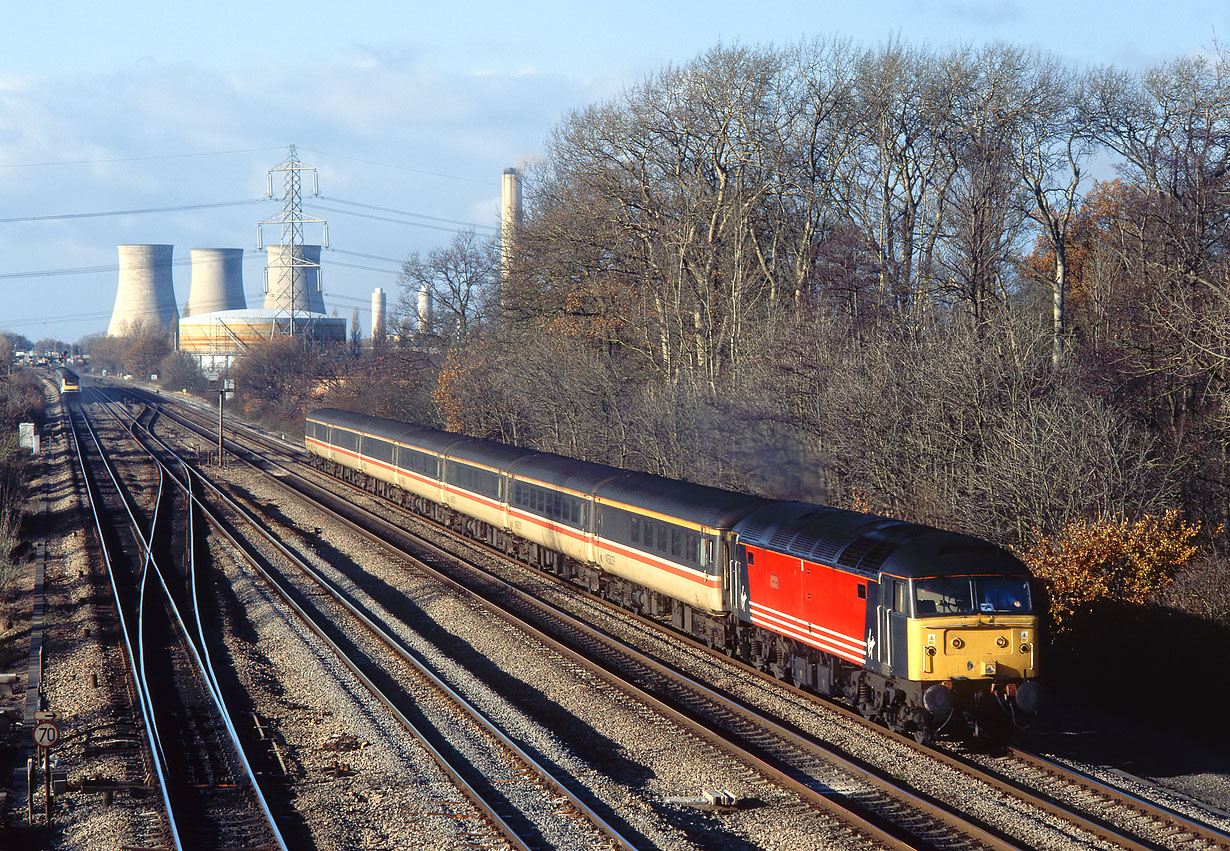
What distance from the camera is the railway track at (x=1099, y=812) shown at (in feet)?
37.0

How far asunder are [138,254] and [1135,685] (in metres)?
160

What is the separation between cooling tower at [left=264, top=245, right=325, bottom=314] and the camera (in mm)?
115625

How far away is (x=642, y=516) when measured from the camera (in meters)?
21.6

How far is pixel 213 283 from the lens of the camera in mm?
152125

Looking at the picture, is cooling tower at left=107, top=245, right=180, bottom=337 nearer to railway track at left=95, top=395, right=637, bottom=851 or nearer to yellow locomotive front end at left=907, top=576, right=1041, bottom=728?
railway track at left=95, top=395, right=637, bottom=851

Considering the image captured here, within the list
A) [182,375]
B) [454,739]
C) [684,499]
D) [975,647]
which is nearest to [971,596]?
[975,647]

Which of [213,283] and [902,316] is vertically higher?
[213,283]

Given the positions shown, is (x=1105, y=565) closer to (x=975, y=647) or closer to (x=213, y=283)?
(x=975, y=647)

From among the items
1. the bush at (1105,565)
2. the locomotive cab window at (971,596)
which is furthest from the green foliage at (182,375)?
the locomotive cab window at (971,596)

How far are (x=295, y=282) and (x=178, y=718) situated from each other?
368 feet

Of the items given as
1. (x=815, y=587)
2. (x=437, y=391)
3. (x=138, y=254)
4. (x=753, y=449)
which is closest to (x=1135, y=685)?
(x=815, y=587)

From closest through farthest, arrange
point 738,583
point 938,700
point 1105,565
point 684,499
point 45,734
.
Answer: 1. point 45,734
2. point 938,700
3. point 738,583
4. point 1105,565
5. point 684,499

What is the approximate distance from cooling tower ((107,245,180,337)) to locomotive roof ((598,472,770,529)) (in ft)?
481

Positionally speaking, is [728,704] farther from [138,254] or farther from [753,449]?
[138,254]
